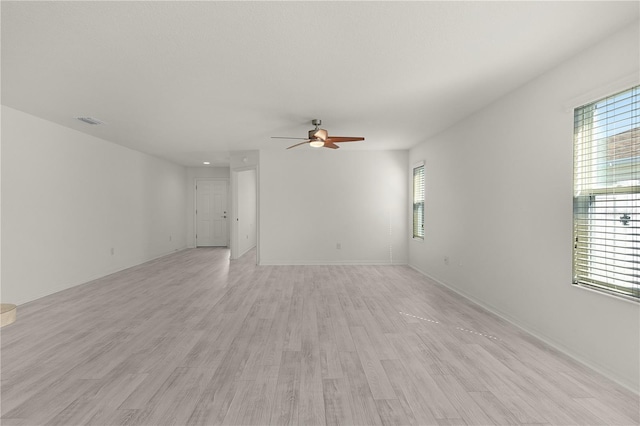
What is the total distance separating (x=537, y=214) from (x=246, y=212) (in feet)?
23.2

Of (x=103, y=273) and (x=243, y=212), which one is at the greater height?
(x=243, y=212)

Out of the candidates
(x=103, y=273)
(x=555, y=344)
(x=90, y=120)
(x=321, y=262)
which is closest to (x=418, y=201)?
(x=321, y=262)

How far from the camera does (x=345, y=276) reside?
5.75 metres

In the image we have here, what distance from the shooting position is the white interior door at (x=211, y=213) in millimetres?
9898

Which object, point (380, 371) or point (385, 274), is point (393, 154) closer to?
point (385, 274)

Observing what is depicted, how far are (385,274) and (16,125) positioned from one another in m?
6.08

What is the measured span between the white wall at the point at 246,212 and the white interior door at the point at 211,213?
996mm

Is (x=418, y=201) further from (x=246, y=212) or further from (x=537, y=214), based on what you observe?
(x=246, y=212)

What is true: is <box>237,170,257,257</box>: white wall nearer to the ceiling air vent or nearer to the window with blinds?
the ceiling air vent

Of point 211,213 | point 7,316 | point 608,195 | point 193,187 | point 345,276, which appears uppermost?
point 193,187

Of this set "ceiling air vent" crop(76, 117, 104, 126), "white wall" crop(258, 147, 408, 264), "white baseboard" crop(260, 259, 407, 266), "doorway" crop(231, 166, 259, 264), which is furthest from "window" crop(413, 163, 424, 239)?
"ceiling air vent" crop(76, 117, 104, 126)

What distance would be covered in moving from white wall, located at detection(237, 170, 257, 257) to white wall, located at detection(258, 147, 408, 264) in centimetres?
127

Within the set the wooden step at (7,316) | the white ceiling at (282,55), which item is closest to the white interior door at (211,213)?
the white ceiling at (282,55)

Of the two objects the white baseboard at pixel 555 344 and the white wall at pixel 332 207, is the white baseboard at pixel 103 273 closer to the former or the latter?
the white wall at pixel 332 207
